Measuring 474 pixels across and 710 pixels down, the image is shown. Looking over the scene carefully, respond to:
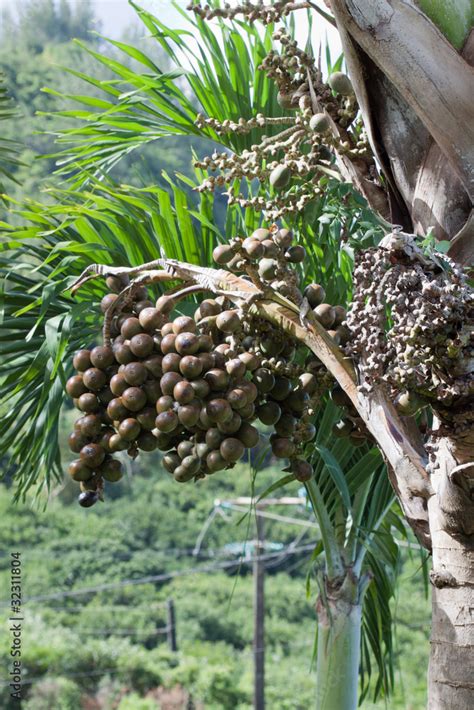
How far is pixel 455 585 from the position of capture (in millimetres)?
1268

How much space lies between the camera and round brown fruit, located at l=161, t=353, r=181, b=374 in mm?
1389

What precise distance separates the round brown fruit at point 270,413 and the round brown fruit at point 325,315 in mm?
150

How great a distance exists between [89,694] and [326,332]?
14.1 metres

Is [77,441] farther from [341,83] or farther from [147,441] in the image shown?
[341,83]

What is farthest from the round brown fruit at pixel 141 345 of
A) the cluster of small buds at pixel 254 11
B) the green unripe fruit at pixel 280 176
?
the cluster of small buds at pixel 254 11

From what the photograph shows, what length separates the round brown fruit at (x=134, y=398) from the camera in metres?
1.41

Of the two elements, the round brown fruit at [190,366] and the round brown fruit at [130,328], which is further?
the round brown fruit at [130,328]

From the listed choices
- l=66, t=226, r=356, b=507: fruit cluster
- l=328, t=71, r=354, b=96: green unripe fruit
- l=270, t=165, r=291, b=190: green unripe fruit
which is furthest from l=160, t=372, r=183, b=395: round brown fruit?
l=328, t=71, r=354, b=96: green unripe fruit

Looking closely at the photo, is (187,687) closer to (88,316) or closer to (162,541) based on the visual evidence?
(162,541)

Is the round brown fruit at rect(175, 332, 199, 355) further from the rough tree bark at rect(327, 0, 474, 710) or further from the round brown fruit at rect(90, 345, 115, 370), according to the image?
the rough tree bark at rect(327, 0, 474, 710)

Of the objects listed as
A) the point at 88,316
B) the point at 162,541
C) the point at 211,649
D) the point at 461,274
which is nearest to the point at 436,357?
the point at 461,274

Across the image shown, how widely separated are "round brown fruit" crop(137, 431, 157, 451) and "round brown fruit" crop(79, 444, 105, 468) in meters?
0.07

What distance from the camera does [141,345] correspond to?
56.6 inches

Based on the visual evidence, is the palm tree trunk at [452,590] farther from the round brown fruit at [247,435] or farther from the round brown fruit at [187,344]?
the round brown fruit at [187,344]
